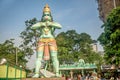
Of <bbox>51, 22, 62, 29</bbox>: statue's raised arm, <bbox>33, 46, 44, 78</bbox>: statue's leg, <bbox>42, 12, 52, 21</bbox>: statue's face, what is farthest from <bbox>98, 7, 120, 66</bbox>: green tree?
<bbox>33, 46, 44, 78</bbox>: statue's leg

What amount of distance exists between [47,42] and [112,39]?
290 inches

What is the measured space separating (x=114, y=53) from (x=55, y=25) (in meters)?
6.96

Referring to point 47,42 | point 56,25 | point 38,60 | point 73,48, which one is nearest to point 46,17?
point 56,25

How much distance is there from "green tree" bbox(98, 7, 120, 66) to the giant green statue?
21.6 ft

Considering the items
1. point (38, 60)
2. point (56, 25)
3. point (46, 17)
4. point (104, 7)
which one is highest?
point (104, 7)

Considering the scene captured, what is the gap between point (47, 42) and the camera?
1448 cm

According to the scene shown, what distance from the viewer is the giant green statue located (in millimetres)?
14305

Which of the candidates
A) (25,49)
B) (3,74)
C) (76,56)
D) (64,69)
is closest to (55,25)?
(3,74)

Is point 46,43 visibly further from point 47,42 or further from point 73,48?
point 73,48

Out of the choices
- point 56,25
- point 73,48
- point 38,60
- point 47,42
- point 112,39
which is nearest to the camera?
point 38,60

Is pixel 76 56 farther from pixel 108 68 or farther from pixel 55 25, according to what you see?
pixel 55 25

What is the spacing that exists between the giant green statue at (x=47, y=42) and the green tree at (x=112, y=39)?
6.58 metres

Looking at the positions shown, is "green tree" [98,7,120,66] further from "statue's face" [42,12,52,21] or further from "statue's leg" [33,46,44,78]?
"statue's leg" [33,46,44,78]

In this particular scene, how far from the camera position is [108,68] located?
1405 inches
